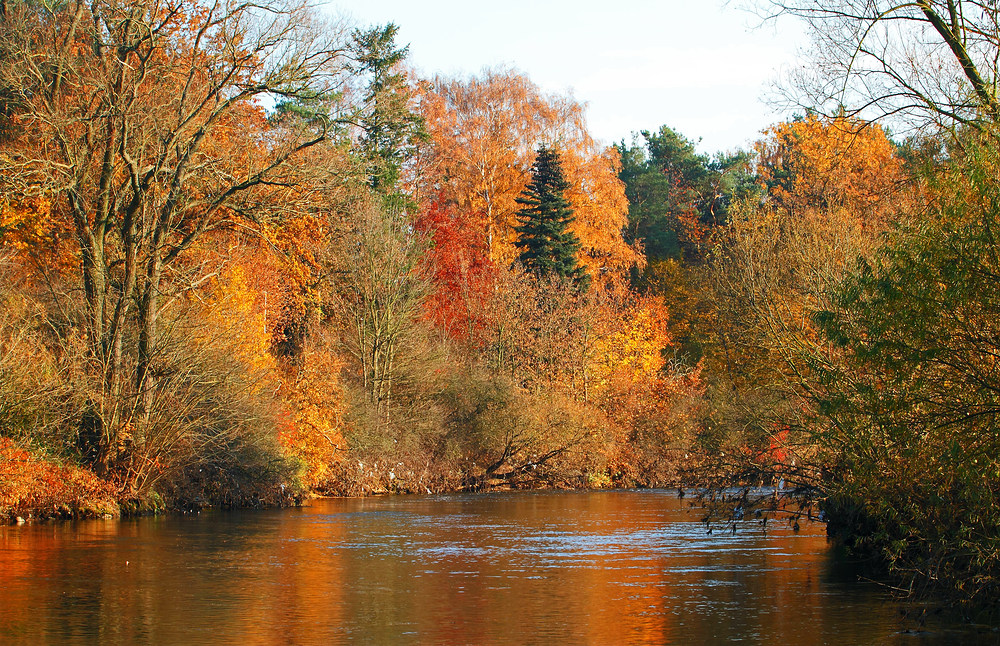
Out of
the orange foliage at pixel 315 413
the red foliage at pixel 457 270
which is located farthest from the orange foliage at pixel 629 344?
the orange foliage at pixel 315 413

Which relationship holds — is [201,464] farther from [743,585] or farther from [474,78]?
[474,78]

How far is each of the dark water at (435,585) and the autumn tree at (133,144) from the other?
484 cm

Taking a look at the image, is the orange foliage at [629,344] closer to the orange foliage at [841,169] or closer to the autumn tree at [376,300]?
the orange foliage at [841,169]

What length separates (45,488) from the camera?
80.5ft

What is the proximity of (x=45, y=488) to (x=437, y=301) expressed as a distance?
26703mm

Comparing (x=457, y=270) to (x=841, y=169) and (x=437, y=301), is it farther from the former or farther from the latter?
(x=841, y=169)

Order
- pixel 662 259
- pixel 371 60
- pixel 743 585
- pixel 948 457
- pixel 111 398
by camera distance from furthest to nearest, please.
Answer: pixel 662 259
pixel 371 60
pixel 111 398
pixel 743 585
pixel 948 457

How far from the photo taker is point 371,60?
5291 centimetres

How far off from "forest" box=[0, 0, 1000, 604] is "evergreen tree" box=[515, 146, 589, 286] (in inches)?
7.0

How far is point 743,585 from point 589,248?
138 feet

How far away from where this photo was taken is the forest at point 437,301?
40.5 feet

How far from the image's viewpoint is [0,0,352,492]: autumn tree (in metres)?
27.0

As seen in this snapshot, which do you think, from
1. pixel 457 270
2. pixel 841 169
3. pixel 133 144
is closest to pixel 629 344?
pixel 457 270

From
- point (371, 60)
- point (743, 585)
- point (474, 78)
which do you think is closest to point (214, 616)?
point (743, 585)
